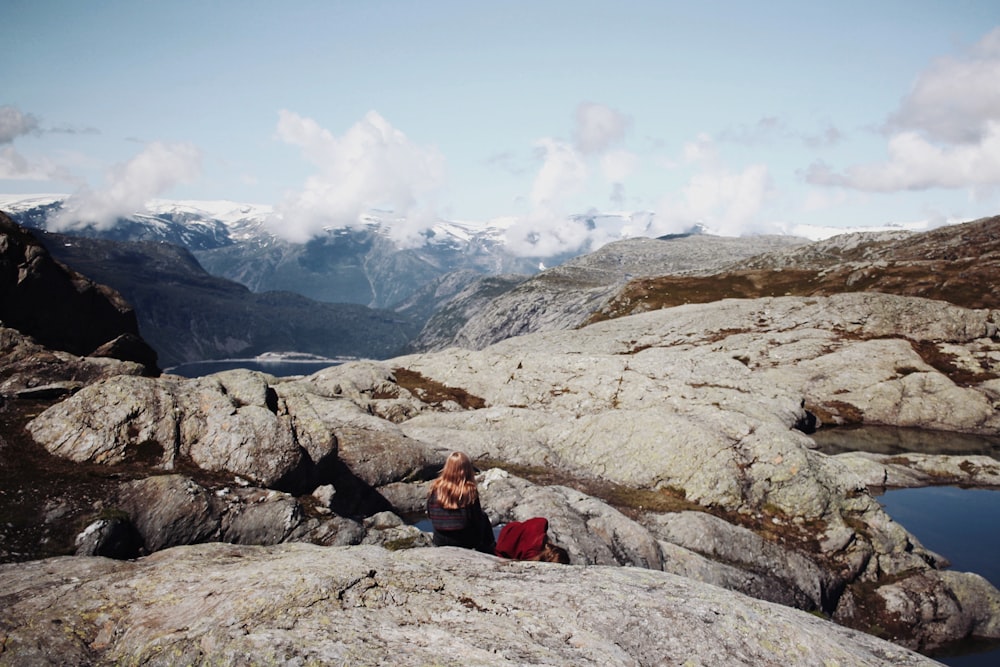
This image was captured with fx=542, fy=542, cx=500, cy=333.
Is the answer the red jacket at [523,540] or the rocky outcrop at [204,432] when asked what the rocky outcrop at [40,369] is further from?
the red jacket at [523,540]

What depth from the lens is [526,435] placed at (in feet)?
159

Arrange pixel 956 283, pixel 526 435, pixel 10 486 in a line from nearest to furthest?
1. pixel 10 486
2. pixel 526 435
3. pixel 956 283

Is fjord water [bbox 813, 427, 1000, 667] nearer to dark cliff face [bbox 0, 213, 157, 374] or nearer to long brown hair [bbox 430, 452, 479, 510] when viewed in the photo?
long brown hair [bbox 430, 452, 479, 510]

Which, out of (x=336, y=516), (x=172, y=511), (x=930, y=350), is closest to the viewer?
(x=172, y=511)

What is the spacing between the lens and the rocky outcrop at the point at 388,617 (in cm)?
1134

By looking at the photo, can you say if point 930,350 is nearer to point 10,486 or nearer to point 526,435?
point 526,435

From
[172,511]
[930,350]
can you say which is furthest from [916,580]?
[930,350]

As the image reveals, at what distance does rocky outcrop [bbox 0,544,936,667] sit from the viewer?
Result: 11344mm

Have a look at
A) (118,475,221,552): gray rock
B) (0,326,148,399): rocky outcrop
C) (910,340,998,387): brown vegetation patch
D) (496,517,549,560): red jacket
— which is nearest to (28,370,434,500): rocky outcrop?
(118,475,221,552): gray rock

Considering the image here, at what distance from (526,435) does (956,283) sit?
13812 centimetres

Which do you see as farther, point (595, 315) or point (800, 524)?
point (595, 315)

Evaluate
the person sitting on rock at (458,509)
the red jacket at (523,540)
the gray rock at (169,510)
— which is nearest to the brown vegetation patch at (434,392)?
the gray rock at (169,510)

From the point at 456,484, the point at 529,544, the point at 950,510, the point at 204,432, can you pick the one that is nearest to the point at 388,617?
the point at 456,484

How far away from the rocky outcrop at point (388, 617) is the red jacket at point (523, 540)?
1.21m
